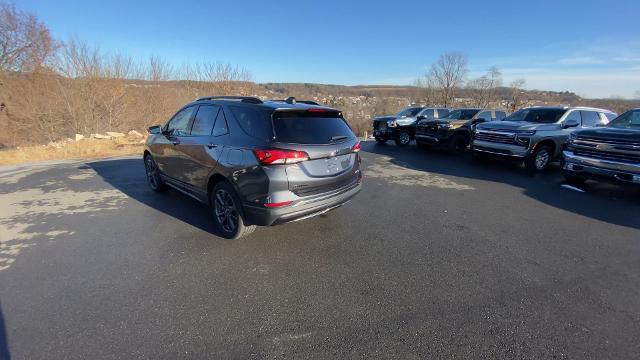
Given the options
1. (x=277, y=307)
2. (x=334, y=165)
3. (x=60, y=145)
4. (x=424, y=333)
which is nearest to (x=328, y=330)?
(x=277, y=307)

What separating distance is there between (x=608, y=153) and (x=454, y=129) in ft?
20.6

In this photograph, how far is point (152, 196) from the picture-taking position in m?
6.11

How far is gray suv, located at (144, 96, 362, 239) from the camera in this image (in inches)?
137

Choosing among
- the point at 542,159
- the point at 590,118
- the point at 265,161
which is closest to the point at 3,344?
the point at 265,161

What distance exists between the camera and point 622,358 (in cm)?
221

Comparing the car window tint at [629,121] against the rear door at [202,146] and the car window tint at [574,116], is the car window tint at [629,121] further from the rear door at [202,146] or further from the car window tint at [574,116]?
the rear door at [202,146]

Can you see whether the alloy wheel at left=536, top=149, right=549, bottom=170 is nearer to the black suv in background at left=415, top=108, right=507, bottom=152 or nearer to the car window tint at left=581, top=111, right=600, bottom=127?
the car window tint at left=581, top=111, right=600, bottom=127

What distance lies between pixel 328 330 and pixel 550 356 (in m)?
1.64

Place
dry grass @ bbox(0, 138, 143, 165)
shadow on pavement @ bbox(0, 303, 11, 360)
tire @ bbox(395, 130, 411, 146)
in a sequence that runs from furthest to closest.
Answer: tire @ bbox(395, 130, 411, 146), dry grass @ bbox(0, 138, 143, 165), shadow on pavement @ bbox(0, 303, 11, 360)

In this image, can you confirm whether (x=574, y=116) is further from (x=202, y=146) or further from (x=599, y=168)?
(x=202, y=146)

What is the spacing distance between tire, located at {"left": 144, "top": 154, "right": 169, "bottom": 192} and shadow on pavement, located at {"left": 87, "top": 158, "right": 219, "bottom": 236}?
4.7 inches

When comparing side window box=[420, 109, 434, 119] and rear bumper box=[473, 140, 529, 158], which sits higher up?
side window box=[420, 109, 434, 119]

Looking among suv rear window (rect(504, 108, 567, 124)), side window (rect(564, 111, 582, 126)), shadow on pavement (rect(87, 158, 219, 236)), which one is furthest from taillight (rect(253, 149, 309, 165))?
side window (rect(564, 111, 582, 126))

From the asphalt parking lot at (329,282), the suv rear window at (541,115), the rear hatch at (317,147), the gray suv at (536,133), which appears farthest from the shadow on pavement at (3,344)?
the suv rear window at (541,115)
